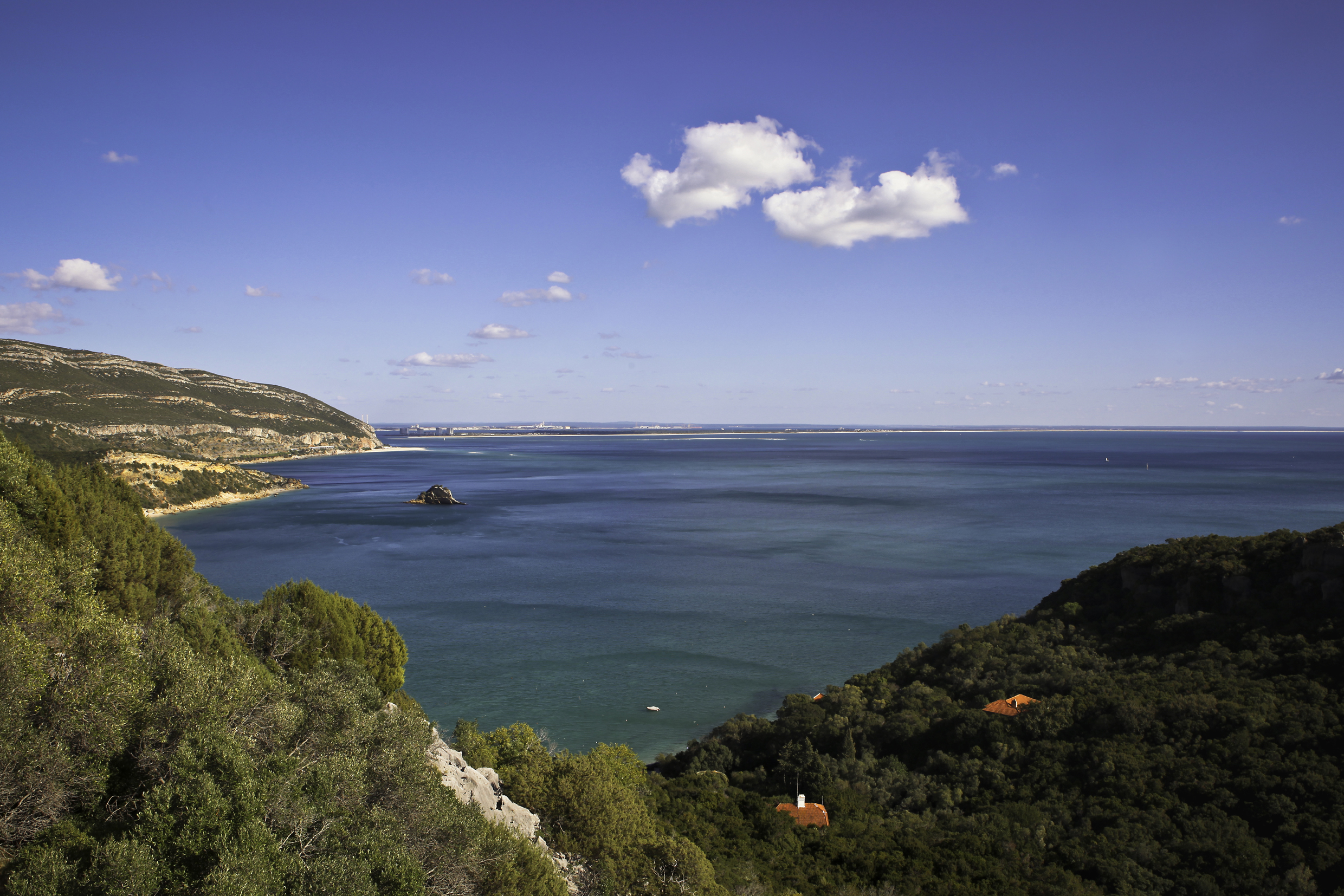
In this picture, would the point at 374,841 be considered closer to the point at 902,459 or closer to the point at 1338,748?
the point at 1338,748

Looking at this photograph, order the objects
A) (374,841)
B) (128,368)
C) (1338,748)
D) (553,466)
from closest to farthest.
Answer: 1. (374,841)
2. (1338,748)
3. (128,368)
4. (553,466)

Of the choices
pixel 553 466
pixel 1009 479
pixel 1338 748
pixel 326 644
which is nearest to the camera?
pixel 1338 748

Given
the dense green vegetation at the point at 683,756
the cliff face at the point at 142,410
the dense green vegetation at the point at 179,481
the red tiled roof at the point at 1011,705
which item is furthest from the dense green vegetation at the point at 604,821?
the cliff face at the point at 142,410

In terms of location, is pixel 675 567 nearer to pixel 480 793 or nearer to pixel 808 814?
pixel 808 814

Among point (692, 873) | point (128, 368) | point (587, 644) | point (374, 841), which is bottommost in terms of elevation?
point (587, 644)

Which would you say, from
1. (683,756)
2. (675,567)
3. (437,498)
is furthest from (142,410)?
(683,756)

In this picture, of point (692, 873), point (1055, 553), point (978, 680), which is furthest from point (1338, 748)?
point (1055, 553)
